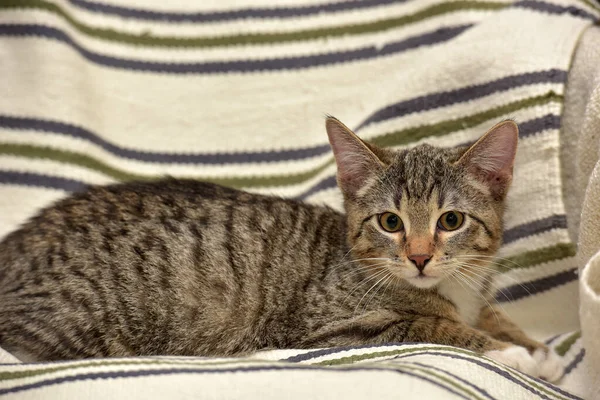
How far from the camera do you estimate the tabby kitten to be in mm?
1782

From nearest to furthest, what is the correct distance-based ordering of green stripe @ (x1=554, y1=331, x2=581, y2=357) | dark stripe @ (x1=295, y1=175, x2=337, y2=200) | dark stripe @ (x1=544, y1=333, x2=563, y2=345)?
green stripe @ (x1=554, y1=331, x2=581, y2=357) → dark stripe @ (x1=544, y1=333, x2=563, y2=345) → dark stripe @ (x1=295, y1=175, x2=337, y2=200)

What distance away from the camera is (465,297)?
6.40ft

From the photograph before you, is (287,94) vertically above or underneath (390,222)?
above

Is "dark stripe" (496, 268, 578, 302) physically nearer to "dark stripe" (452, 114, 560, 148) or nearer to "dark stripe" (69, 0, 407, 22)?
"dark stripe" (452, 114, 560, 148)

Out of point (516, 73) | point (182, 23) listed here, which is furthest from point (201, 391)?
point (182, 23)

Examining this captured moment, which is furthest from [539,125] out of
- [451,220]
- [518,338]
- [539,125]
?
[518,338]

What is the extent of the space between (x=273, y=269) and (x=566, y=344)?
0.85 metres

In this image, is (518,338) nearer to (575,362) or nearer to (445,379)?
(575,362)

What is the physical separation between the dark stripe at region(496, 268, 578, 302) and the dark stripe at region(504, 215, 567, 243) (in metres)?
0.14

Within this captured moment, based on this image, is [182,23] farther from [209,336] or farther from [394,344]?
[394,344]

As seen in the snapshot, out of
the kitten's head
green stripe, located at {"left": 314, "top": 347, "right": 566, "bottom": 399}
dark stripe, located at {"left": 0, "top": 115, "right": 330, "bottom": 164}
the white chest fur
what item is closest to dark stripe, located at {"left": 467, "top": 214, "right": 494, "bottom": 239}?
the kitten's head

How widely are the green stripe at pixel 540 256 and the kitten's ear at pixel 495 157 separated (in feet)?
1.08

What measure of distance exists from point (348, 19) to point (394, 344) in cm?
134

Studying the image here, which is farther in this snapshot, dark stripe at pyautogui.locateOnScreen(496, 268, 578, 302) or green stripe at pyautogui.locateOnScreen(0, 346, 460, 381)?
dark stripe at pyautogui.locateOnScreen(496, 268, 578, 302)
